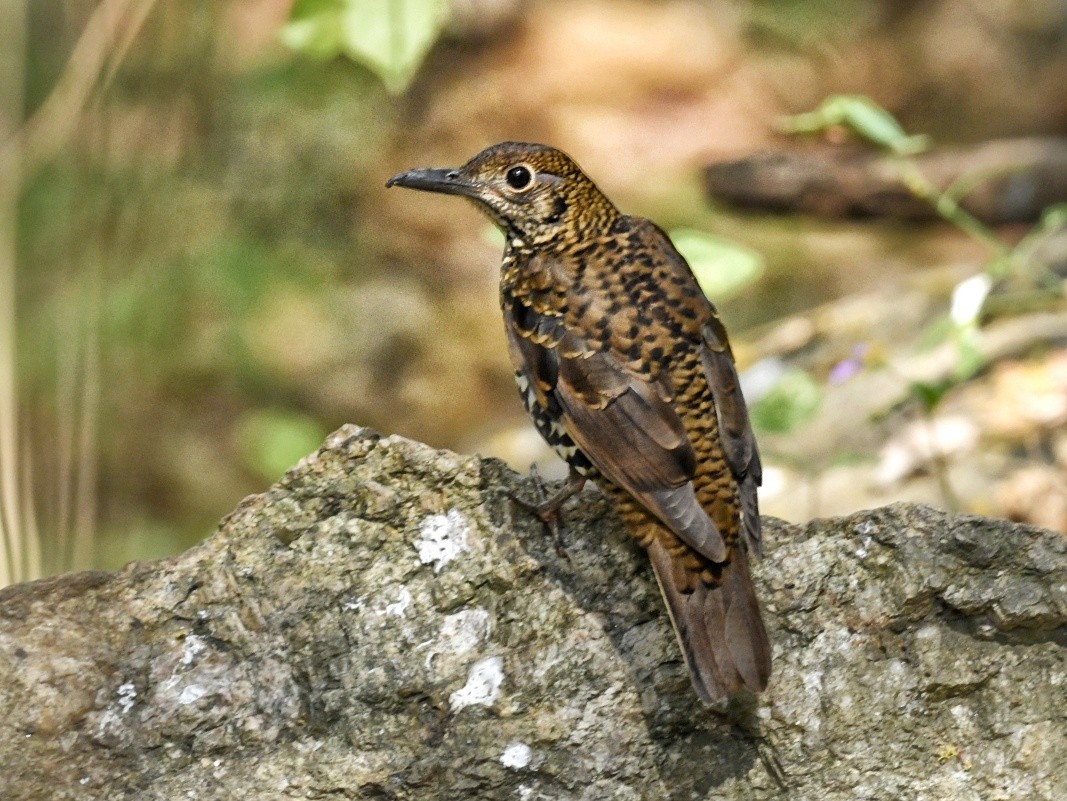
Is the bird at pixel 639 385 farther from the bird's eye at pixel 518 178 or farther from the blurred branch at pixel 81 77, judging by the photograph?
the blurred branch at pixel 81 77

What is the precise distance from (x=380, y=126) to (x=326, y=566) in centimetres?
527

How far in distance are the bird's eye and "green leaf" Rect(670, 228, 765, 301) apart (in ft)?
2.10

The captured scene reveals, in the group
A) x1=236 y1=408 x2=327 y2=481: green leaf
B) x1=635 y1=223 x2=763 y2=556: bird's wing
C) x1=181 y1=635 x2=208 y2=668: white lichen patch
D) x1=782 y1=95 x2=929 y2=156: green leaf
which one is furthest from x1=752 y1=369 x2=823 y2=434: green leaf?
x1=236 y1=408 x2=327 y2=481: green leaf

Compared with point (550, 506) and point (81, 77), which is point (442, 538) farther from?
point (81, 77)

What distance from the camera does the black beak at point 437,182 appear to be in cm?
369

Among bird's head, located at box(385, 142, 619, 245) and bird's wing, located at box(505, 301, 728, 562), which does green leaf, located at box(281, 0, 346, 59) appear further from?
bird's wing, located at box(505, 301, 728, 562)

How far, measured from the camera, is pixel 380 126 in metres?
7.97

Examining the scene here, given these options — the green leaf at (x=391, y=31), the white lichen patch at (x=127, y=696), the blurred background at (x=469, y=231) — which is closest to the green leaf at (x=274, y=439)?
the blurred background at (x=469, y=231)

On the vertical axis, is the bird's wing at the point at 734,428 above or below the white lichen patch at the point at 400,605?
above

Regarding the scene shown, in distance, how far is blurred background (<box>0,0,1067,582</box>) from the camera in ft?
18.8

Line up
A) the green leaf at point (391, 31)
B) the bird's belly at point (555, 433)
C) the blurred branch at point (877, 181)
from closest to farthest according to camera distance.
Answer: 1. the bird's belly at point (555, 433)
2. the green leaf at point (391, 31)
3. the blurred branch at point (877, 181)

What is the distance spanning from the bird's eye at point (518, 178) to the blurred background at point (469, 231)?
1.85 m

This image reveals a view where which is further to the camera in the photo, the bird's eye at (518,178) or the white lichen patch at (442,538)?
the bird's eye at (518,178)

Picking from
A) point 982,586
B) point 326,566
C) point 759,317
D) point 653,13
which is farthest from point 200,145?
point 982,586
